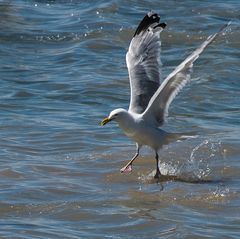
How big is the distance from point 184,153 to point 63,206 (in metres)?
2.57

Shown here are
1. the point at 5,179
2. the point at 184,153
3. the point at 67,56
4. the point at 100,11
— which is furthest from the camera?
the point at 100,11

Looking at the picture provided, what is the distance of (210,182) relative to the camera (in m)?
9.51

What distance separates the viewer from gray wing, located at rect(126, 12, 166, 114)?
10.1 meters

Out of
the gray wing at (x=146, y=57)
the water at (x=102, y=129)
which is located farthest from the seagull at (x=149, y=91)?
the water at (x=102, y=129)

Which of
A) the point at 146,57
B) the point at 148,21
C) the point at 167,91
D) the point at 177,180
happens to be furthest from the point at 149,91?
the point at 177,180

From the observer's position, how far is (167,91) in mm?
9461

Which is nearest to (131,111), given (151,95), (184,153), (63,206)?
(151,95)

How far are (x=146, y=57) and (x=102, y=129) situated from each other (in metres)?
1.51

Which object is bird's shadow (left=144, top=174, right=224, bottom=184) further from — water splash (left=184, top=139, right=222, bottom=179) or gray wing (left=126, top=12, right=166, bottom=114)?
gray wing (left=126, top=12, right=166, bottom=114)

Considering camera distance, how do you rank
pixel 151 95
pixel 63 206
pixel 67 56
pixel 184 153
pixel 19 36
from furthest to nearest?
1. pixel 19 36
2. pixel 67 56
3. pixel 184 153
4. pixel 151 95
5. pixel 63 206

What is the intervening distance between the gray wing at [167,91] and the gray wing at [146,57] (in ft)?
1.22

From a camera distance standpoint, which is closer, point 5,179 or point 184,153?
point 5,179

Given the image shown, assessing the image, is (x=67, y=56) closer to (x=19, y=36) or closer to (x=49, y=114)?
(x=19, y=36)

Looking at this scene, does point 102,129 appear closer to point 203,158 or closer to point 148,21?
point 203,158
